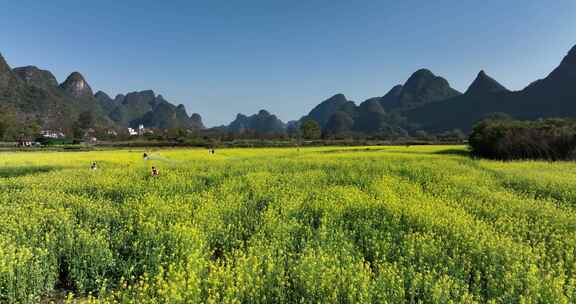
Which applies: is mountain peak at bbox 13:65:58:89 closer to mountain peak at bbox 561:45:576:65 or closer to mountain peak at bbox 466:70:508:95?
mountain peak at bbox 466:70:508:95

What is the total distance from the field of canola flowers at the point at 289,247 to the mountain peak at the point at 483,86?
191617mm

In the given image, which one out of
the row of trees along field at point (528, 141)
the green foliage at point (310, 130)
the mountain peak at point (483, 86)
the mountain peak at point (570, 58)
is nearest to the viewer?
the row of trees along field at point (528, 141)

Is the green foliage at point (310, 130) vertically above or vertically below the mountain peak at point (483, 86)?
below

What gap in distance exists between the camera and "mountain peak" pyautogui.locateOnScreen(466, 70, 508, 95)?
6658 inches

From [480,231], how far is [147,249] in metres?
7.51

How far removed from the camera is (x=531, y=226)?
26.3ft

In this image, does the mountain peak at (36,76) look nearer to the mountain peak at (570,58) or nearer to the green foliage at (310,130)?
the green foliage at (310,130)

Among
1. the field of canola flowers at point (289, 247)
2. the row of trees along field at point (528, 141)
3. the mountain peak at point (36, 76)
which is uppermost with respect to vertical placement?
the mountain peak at point (36, 76)

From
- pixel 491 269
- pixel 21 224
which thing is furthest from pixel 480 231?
pixel 21 224

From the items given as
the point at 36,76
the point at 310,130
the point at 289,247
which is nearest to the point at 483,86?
the point at 310,130

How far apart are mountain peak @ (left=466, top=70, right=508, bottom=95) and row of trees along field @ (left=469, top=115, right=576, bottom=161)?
16132 cm

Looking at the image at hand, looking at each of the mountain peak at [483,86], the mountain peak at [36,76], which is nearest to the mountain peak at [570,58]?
the mountain peak at [483,86]

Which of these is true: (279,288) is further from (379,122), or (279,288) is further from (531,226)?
(379,122)

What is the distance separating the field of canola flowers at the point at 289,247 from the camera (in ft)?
14.9
